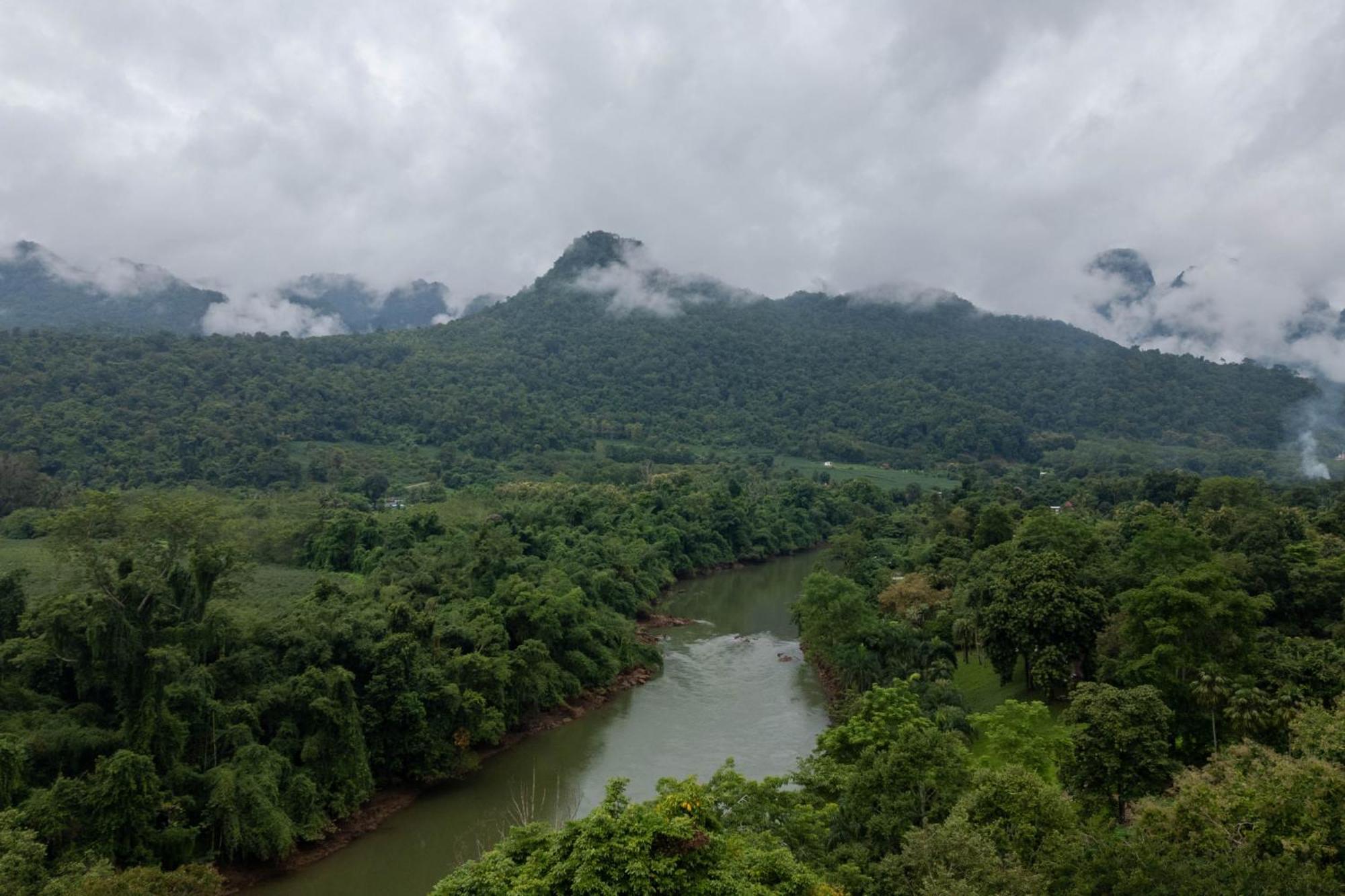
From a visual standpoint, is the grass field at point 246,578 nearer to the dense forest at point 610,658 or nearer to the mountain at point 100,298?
the dense forest at point 610,658

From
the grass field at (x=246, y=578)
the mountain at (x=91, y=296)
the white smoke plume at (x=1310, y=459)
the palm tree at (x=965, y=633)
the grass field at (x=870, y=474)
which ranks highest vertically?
the mountain at (x=91, y=296)

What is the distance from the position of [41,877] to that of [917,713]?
21336mm

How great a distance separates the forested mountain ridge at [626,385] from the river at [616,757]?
A: 51280 mm

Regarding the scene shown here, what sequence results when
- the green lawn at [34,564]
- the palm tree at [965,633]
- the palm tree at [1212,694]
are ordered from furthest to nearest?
the palm tree at [965,633]
the green lawn at [34,564]
the palm tree at [1212,694]

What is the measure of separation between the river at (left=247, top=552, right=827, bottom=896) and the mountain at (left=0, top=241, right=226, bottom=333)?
442 feet

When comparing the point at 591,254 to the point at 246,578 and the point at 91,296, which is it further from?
the point at 246,578

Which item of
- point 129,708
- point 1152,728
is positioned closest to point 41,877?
point 129,708

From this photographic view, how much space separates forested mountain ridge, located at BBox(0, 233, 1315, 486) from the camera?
7650cm

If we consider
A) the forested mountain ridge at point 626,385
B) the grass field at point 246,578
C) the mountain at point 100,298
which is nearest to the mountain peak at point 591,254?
the forested mountain ridge at point 626,385

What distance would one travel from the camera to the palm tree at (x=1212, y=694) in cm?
2194

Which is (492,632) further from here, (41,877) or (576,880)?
(576,880)

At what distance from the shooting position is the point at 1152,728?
19844mm

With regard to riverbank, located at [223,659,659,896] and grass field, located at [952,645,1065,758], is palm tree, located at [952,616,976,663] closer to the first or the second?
grass field, located at [952,645,1065,758]

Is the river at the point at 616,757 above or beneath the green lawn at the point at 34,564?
beneath
